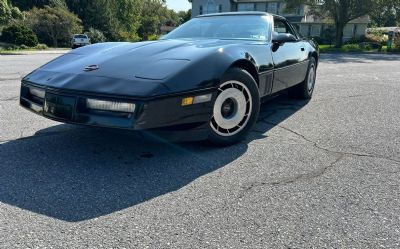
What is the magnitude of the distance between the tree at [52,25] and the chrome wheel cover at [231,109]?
3502cm

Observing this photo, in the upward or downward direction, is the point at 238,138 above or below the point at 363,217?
above

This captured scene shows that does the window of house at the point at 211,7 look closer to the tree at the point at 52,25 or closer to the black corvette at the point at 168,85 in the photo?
the tree at the point at 52,25

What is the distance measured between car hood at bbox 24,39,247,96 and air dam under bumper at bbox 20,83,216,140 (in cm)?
7

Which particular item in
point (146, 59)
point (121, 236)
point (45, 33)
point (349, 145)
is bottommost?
point (121, 236)

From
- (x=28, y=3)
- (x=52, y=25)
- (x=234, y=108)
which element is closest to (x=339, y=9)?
(x=52, y=25)

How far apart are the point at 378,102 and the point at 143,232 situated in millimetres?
5081

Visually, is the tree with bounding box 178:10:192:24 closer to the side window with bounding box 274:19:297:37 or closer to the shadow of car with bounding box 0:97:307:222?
the side window with bounding box 274:19:297:37

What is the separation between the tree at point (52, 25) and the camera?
34.4 meters

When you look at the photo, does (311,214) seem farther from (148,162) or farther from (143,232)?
(148,162)

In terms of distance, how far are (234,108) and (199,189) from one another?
110 cm

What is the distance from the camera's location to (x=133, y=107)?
265 cm

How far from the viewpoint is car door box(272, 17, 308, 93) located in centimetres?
414

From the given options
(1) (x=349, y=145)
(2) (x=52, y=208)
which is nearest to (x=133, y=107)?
(2) (x=52, y=208)

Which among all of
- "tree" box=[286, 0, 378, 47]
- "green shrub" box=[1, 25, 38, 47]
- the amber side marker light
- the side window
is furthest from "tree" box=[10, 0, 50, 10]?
the amber side marker light
